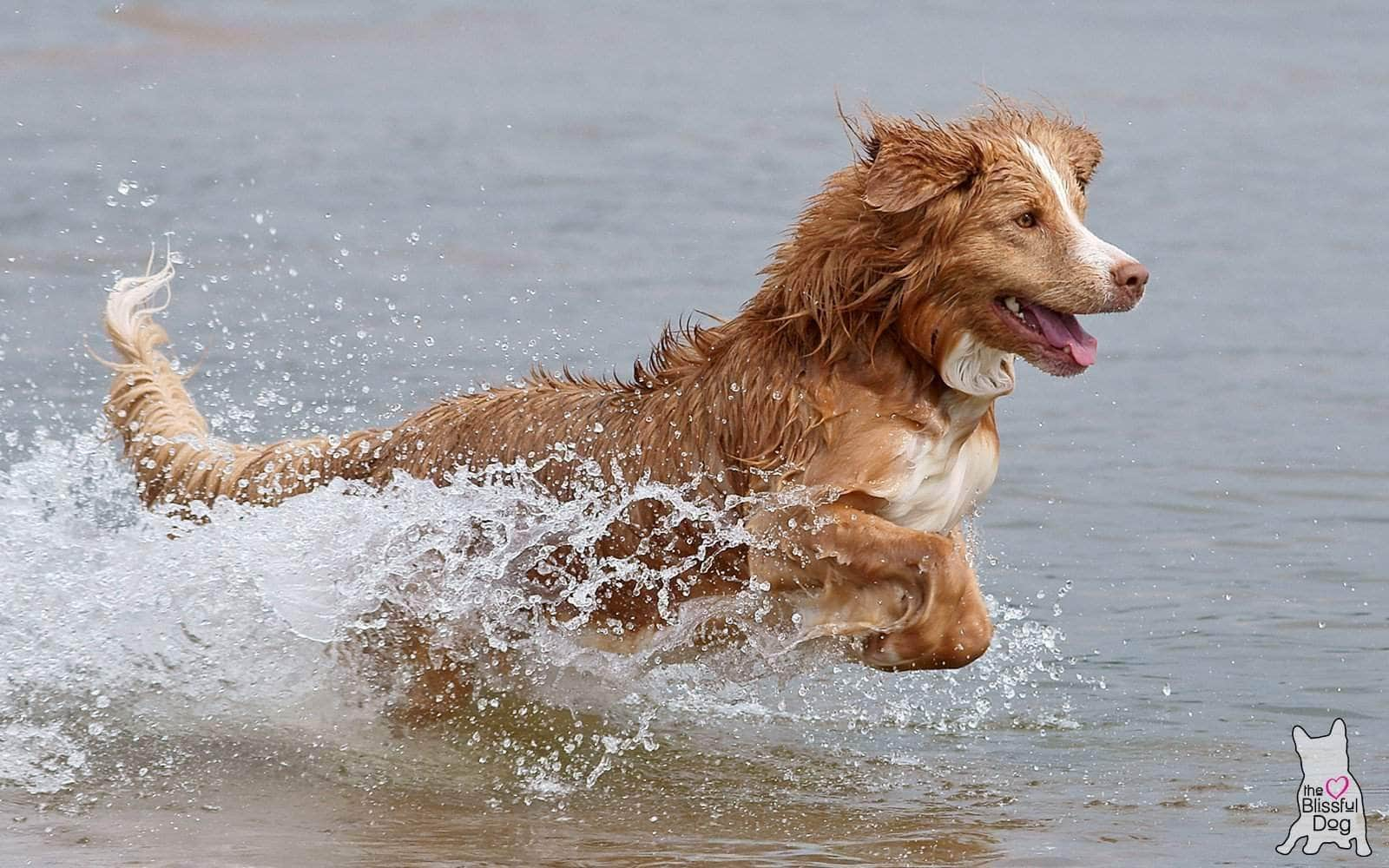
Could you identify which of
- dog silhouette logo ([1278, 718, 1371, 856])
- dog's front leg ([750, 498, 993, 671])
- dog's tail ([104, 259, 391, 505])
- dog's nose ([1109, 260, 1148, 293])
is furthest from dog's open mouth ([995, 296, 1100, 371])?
dog's tail ([104, 259, 391, 505])

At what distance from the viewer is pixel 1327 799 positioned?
601cm

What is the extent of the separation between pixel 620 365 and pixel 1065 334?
5132 millimetres

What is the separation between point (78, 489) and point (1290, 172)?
34.8 feet

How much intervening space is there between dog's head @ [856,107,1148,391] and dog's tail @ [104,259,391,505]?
1.92 metres

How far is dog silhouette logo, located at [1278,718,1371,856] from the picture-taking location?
5.74m

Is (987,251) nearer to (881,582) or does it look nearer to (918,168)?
(918,168)

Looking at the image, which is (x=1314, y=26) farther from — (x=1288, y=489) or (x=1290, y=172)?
(x=1288, y=489)

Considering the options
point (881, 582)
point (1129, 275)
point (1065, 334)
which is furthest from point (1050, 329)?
point (881, 582)

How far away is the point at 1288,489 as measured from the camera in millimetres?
9641

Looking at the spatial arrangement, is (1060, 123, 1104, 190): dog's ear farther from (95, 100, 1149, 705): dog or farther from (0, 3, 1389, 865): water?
(0, 3, 1389, 865): water

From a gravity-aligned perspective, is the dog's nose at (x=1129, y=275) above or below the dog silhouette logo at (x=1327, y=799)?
above

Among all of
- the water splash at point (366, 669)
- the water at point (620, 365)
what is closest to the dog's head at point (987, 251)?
the water splash at point (366, 669)

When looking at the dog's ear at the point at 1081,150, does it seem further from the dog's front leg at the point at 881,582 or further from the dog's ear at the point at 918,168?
the dog's front leg at the point at 881,582

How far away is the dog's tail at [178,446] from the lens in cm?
691
